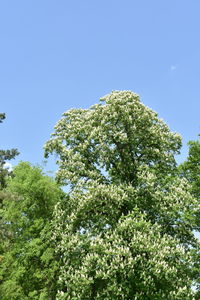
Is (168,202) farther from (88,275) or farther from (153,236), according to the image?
(88,275)

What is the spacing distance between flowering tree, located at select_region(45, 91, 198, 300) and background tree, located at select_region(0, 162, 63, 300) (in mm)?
4070

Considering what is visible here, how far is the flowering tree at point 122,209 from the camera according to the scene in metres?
16.8

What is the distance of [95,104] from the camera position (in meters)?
25.9

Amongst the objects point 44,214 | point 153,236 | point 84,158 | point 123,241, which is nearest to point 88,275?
point 123,241

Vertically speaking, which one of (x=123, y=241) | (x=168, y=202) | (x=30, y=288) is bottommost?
(x=30, y=288)

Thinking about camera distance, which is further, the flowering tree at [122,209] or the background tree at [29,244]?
the background tree at [29,244]

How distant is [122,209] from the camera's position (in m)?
20.7

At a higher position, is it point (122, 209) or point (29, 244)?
point (122, 209)

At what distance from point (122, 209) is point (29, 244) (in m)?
11.1

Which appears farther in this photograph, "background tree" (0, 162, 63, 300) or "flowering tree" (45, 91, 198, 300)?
"background tree" (0, 162, 63, 300)

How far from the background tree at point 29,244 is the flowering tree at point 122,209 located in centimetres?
407

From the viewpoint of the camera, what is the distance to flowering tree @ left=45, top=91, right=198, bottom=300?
1684 cm

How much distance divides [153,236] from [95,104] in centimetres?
1249

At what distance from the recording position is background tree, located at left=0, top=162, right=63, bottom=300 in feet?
87.5
